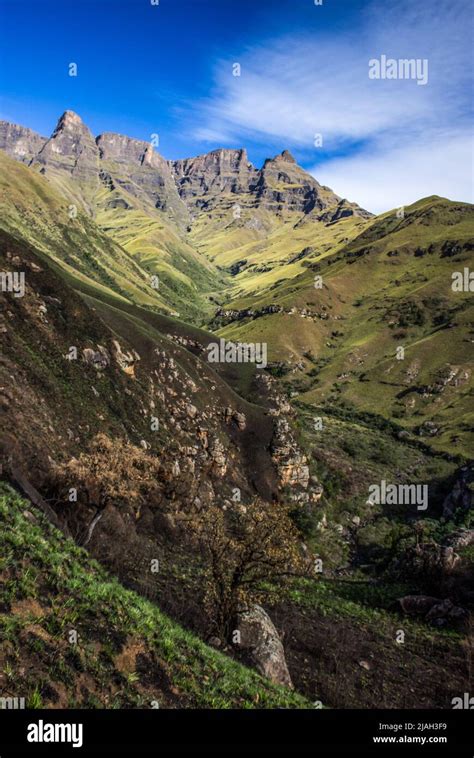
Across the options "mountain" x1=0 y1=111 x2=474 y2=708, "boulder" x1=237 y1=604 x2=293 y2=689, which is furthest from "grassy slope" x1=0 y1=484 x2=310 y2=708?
"boulder" x1=237 y1=604 x2=293 y2=689

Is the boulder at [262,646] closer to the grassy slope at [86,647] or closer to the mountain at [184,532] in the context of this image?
the mountain at [184,532]

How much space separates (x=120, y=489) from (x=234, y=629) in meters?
10.1

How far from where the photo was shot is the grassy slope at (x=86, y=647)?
34.0 feet

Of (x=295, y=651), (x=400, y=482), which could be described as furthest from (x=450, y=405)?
(x=295, y=651)

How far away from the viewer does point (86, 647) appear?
1207 cm

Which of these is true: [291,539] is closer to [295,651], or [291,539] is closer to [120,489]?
[295,651]

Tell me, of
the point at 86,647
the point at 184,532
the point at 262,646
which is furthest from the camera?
the point at 184,532

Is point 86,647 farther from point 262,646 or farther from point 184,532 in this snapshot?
point 184,532

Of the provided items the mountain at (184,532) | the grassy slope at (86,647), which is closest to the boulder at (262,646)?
the mountain at (184,532)

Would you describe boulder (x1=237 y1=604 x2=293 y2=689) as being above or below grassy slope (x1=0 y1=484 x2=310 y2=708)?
below

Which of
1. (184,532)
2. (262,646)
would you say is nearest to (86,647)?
(262,646)

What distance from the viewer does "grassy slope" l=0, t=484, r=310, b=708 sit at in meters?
10.4

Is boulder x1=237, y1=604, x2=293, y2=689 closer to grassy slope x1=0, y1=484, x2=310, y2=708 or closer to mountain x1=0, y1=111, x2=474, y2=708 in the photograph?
mountain x1=0, y1=111, x2=474, y2=708
